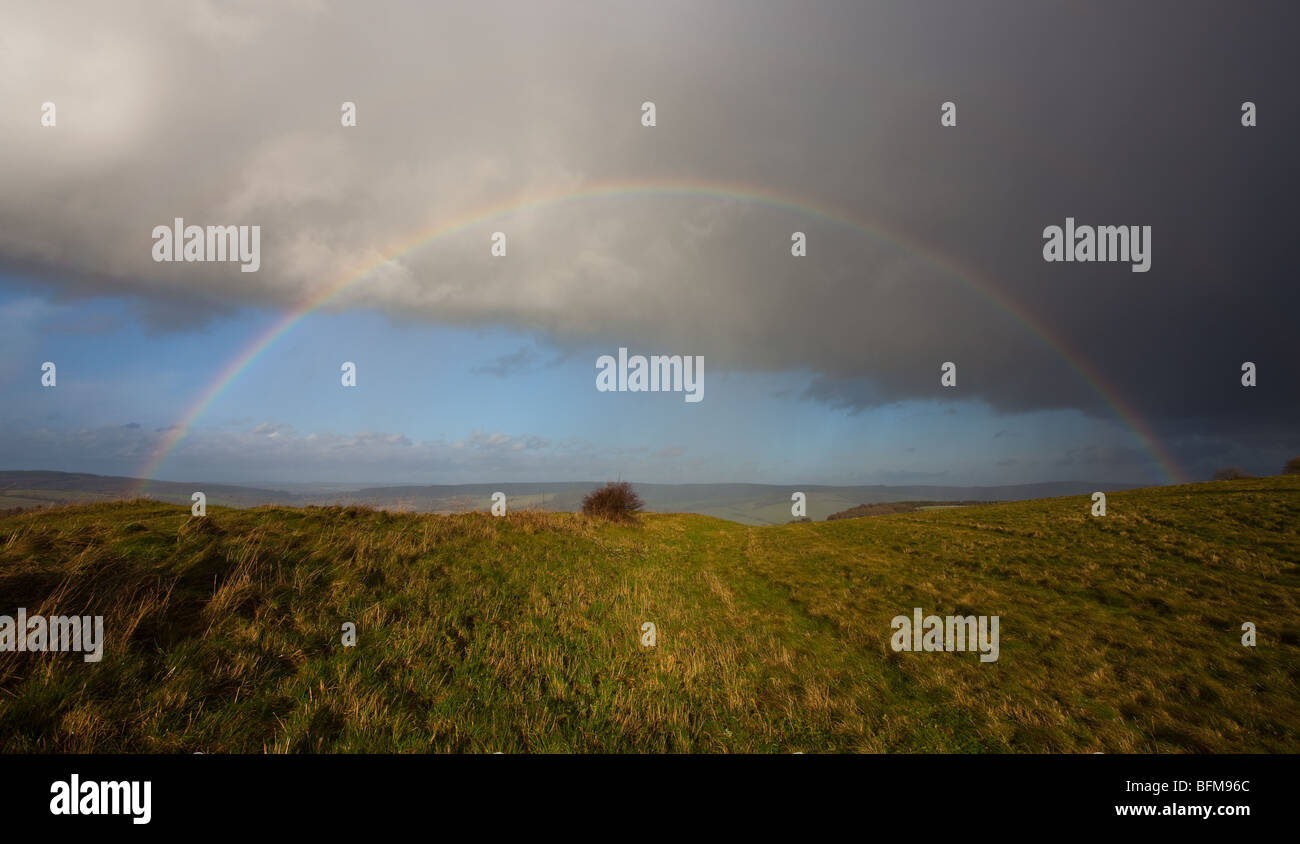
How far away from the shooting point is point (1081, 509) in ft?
114

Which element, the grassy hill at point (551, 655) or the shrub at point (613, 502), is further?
the shrub at point (613, 502)

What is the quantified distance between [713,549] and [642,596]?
1723cm

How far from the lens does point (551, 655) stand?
9.12m

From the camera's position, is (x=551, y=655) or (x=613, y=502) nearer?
(x=551, y=655)

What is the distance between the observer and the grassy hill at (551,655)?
614cm

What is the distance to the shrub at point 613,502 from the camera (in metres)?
44.7

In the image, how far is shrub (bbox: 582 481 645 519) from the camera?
1760 inches

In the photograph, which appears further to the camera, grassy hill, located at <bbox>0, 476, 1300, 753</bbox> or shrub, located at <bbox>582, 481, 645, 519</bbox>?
shrub, located at <bbox>582, 481, 645, 519</bbox>

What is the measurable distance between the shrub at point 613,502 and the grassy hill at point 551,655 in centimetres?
2605

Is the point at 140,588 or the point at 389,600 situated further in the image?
Result: the point at 389,600

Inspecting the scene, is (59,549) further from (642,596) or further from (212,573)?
(642,596)

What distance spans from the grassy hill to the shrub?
26.1 metres

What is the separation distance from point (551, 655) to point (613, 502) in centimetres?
3657

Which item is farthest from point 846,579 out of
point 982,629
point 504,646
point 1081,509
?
point 1081,509
